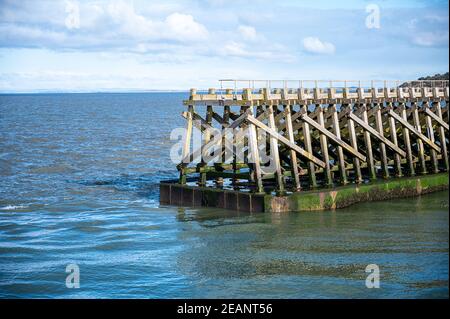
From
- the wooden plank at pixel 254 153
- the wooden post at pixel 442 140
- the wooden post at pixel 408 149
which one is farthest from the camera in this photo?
the wooden post at pixel 442 140

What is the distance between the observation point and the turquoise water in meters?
15.4

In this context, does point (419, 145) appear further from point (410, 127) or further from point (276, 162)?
point (276, 162)

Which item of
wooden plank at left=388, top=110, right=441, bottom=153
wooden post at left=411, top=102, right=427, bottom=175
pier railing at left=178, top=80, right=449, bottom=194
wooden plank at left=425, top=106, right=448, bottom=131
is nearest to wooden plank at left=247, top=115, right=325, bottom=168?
pier railing at left=178, top=80, right=449, bottom=194

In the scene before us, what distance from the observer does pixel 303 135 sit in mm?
24109

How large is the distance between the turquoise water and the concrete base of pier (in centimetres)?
42

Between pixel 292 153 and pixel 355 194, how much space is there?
2451 millimetres

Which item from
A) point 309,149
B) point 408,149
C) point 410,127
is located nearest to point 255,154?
point 309,149

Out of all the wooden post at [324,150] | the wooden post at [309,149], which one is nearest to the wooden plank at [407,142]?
the wooden post at [324,150]

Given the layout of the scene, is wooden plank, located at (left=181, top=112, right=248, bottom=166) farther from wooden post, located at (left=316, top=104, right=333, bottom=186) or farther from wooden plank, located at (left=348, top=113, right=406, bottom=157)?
wooden plank, located at (left=348, top=113, right=406, bottom=157)

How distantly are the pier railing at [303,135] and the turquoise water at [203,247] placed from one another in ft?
5.55

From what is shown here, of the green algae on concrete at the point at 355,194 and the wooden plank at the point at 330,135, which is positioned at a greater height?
the wooden plank at the point at 330,135

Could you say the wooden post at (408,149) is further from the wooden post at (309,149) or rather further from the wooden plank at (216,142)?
Answer: the wooden plank at (216,142)

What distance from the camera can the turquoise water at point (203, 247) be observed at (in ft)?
50.6
